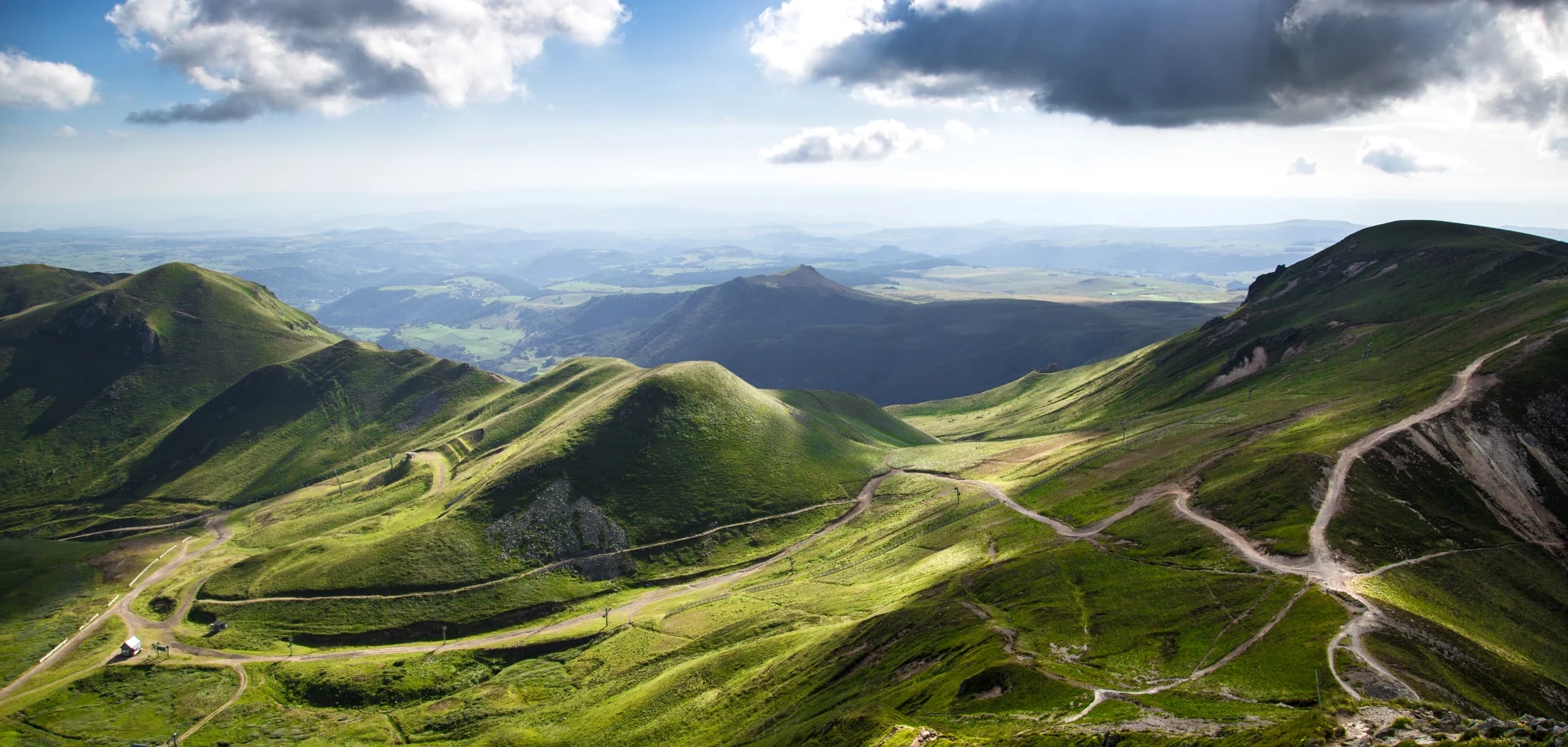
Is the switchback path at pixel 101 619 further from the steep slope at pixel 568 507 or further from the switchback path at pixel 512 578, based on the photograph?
the switchback path at pixel 512 578

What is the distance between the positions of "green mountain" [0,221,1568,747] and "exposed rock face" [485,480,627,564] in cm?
69

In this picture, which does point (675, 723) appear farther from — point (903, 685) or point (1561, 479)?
point (1561, 479)

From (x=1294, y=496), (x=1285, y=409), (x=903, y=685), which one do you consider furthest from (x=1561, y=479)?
(x=903, y=685)

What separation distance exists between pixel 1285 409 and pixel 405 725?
157385 millimetres

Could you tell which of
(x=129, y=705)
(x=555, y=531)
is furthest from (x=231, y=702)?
(x=555, y=531)

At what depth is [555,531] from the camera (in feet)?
539

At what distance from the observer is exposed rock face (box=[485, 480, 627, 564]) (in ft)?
522

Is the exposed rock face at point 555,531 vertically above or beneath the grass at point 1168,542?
beneath

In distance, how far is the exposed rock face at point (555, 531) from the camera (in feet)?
522

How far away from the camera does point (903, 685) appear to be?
7656cm

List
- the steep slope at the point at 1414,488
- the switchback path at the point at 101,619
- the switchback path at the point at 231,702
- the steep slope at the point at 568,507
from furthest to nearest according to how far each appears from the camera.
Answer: the steep slope at the point at 568,507 → the switchback path at the point at 101,619 → the switchback path at the point at 231,702 → the steep slope at the point at 1414,488

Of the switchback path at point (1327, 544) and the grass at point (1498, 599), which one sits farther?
the grass at point (1498, 599)

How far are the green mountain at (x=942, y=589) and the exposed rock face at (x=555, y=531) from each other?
691 millimetres

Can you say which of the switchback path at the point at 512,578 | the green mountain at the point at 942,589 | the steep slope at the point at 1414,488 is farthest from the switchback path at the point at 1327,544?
the switchback path at the point at 512,578
